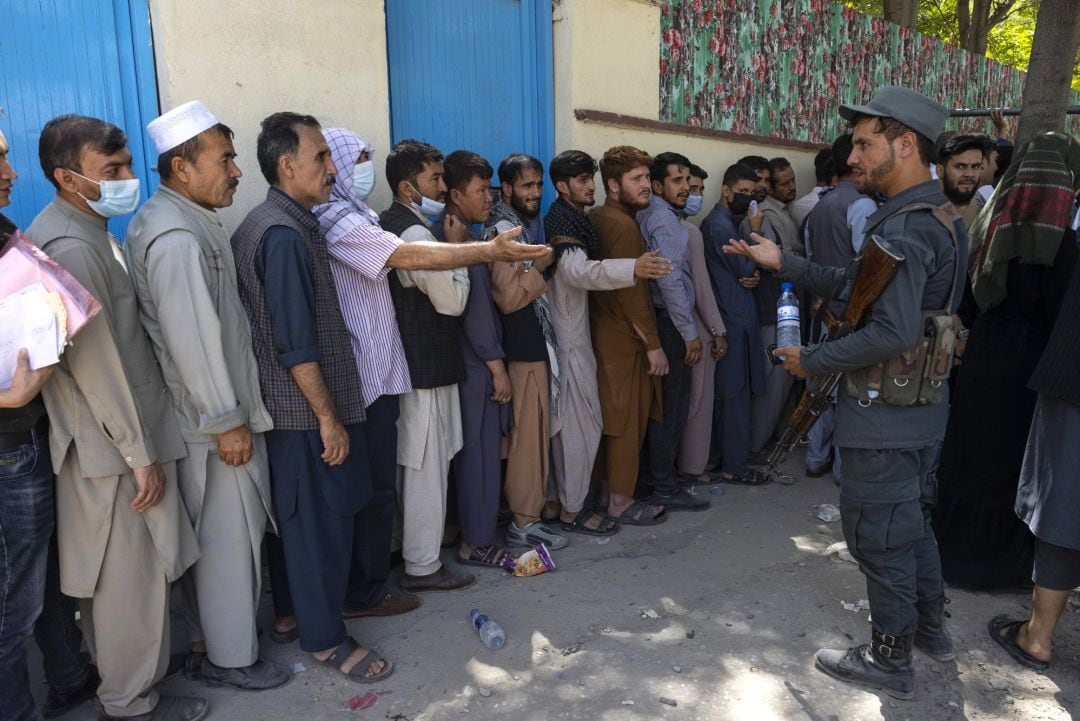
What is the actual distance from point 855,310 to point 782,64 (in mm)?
4700

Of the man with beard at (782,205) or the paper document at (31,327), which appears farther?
the man with beard at (782,205)

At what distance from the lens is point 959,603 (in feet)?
11.4

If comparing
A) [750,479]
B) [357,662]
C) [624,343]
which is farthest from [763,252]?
[750,479]

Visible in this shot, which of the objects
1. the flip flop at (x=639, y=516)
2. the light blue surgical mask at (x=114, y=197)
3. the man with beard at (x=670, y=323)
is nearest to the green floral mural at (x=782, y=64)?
the man with beard at (x=670, y=323)

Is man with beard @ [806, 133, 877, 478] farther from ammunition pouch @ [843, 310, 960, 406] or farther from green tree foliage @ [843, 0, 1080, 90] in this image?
green tree foliage @ [843, 0, 1080, 90]

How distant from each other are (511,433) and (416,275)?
1.10m

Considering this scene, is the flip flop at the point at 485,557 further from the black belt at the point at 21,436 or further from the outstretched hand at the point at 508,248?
the black belt at the point at 21,436

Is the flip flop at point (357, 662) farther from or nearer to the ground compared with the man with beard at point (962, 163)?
nearer to the ground

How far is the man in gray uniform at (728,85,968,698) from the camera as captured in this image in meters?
2.60

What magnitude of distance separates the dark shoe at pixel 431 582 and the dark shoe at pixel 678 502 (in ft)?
4.86

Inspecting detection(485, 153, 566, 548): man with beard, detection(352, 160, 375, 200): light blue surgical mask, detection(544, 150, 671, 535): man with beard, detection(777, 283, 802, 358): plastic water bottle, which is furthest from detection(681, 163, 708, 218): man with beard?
detection(352, 160, 375, 200): light blue surgical mask

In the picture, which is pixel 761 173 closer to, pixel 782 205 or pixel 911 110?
pixel 782 205

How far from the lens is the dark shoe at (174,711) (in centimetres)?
261

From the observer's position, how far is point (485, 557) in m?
3.86
